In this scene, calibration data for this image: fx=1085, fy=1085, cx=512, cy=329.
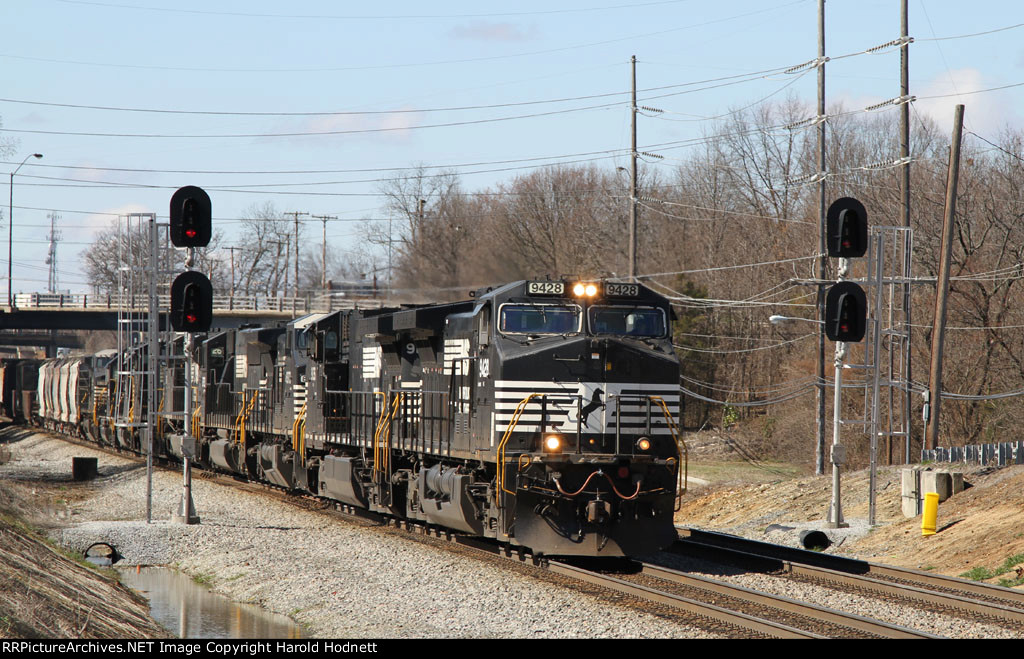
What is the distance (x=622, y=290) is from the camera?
1441 centimetres

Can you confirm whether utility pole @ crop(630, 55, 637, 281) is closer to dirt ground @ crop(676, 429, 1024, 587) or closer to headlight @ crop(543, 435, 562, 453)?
dirt ground @ crop(676, 429, 1024, 587)

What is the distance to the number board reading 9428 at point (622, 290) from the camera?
14367 mm

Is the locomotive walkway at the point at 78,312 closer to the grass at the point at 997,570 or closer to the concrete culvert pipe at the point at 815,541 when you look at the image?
the concrete culvert pipe at the point at 815,541

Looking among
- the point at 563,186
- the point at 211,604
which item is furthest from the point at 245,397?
the point at 563,186

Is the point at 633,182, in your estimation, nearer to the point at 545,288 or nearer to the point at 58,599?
the point at 545,288

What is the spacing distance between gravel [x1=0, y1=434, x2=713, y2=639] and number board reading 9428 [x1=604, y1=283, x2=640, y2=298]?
386 centimetres

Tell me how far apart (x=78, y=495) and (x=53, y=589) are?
15.3m

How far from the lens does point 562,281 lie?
47.0 ft

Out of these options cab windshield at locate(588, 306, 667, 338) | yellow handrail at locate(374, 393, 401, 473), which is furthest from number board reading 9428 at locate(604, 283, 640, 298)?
yellow handrail at locate(374, 393, 401, 473)

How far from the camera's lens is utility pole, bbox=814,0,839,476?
26141mm

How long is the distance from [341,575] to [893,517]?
11342mm

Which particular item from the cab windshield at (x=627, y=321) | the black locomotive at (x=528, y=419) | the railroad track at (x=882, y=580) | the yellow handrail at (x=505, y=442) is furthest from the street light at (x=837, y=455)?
the yellow handrail at (x=505, y=442)

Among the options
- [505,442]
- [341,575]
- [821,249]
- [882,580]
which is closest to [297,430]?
[341,575]

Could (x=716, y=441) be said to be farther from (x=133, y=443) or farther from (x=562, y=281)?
(x=562, y=281)
